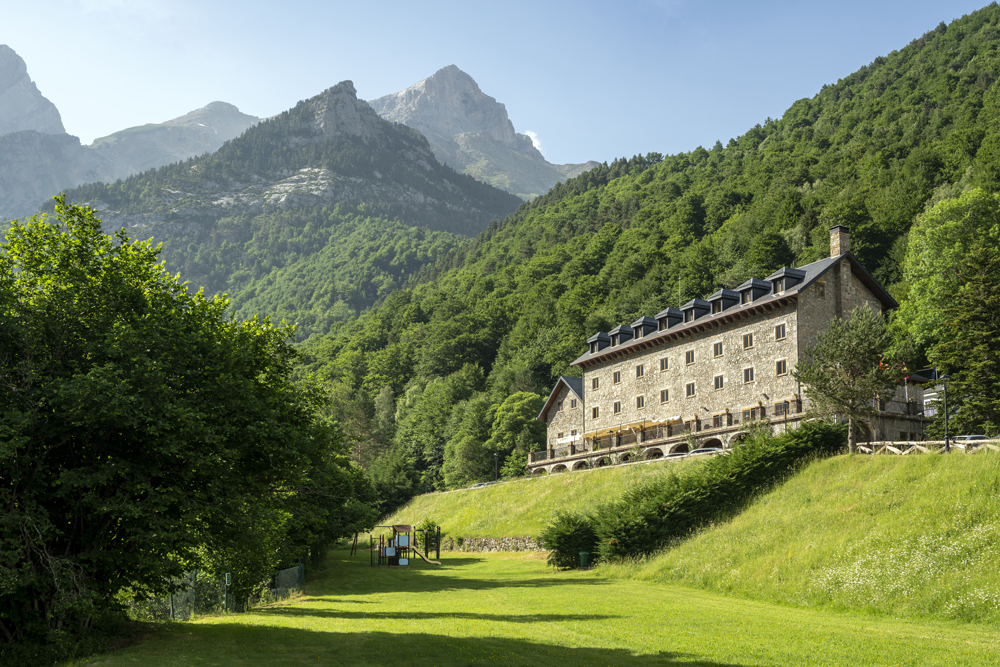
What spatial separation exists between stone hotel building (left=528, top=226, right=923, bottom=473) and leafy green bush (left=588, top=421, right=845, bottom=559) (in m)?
10.4

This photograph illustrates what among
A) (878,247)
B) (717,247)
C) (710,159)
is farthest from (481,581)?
(710,159)

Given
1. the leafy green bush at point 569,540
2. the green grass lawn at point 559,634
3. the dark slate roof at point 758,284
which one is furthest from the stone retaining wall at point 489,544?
the dark slate roof at point 758,284

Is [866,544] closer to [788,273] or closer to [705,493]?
[705,493]

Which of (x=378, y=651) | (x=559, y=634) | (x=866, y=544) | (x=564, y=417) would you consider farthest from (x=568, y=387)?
(x=378, y=651)

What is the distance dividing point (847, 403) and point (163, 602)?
34.8 m

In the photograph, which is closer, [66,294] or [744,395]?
[66,294]

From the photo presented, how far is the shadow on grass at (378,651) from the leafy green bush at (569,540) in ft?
63.6

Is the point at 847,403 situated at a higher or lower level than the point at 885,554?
higher

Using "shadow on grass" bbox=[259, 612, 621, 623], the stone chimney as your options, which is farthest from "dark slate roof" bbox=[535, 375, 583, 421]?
"shadow on grass" bbox=[259, 612, 621, 623]

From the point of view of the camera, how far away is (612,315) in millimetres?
115312

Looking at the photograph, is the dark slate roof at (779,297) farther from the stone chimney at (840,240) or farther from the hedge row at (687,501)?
the hedge row at (687,501)

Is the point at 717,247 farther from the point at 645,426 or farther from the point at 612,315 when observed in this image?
the point at 645,426

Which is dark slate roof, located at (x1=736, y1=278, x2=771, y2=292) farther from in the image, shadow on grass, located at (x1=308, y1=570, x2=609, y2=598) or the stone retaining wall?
shadow on grass, located at (x1=308, y1=570, x2=609, y2=598)

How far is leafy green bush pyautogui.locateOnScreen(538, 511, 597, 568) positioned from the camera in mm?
39719
